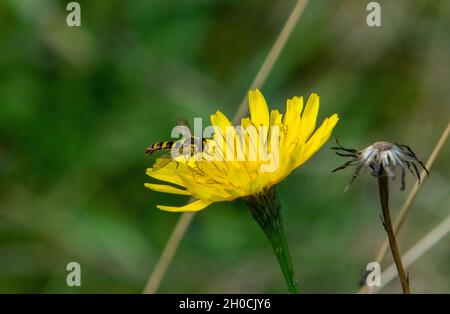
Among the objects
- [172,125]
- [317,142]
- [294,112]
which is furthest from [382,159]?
[172,125]

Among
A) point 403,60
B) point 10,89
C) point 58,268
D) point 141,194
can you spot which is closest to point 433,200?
point 403,60

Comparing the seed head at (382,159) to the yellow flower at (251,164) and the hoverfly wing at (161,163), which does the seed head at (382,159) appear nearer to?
the yellow flower at (251,164)

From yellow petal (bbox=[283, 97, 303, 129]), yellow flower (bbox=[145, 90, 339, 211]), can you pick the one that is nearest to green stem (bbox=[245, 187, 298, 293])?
yellow flower (bbox=[145, 90, 339, 211])

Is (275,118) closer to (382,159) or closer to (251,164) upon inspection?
(251,164)

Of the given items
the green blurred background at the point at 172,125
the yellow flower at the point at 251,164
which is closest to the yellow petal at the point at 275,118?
the yellow flower at the point at 251,164

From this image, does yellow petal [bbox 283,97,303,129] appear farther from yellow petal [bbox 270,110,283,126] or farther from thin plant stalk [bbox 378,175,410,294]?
thin plant stalk [bbox 378,175,410,294]

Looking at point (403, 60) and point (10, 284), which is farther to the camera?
point (403, 60)

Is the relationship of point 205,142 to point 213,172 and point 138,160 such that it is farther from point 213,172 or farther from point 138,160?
point 138,160
